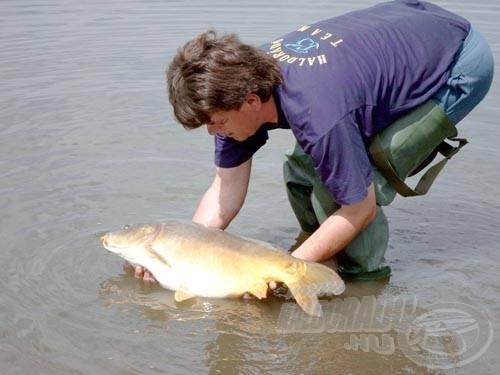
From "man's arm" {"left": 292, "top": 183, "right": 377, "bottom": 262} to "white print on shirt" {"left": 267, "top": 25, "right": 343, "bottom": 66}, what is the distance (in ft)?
2.06

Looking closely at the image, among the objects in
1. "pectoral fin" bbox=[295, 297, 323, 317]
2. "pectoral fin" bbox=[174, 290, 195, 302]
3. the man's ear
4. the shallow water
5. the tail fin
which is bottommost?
the shallow water

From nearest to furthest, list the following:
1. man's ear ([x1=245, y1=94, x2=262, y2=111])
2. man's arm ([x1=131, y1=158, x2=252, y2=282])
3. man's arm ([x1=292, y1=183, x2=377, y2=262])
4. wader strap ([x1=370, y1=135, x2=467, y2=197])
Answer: man's ear ([x1=245, y1=94, x2=262, y2=111]) → man's arm ([x1=292, y1=183, x2=377, y2=262]) → wader strap ([x1=370, y1=135, x2=467, y2=197]) → man's arm ([x1=131, y1=158, x2=252, y2=282])

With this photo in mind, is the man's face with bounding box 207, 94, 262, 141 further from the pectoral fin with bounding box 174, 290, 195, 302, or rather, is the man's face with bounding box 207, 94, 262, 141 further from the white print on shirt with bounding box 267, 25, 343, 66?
the pectoral fin with bounding box 174, 290, 195, 302

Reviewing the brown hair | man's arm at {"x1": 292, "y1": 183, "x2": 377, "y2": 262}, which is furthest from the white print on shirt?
man's arm at {"x1": 292, "y1": 183, "x2": 377, "y2": 262}

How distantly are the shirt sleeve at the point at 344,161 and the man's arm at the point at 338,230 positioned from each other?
12 cm

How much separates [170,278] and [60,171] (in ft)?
6.69

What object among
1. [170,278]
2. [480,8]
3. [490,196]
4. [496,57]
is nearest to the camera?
[170,278]

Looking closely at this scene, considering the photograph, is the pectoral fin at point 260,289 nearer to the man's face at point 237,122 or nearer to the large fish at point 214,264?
the large fish at point 214,264

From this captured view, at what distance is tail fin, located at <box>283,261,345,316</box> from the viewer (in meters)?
3.47

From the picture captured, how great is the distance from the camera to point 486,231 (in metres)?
4.78

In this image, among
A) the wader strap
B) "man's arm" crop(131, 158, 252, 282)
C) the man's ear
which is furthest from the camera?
"man's arm" crop(131, 158, 252, 282)

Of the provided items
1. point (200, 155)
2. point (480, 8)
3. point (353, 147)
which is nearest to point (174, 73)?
point (353, 147)

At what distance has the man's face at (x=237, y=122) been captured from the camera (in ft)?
11.3

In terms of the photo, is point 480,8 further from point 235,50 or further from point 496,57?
point 235,50
